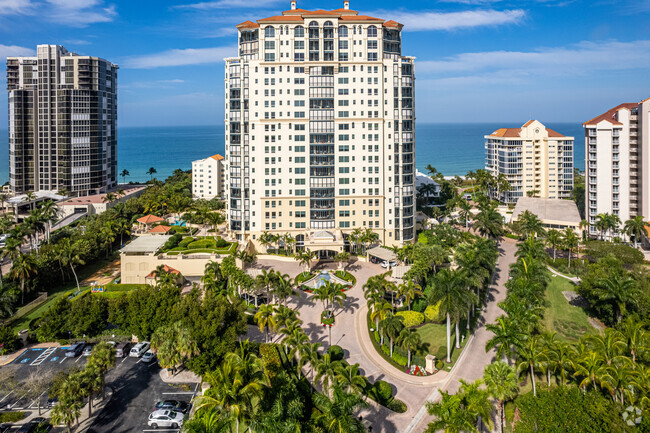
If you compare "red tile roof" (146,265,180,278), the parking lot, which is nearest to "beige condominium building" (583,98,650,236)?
"red tile roof" (146,265,180,278)

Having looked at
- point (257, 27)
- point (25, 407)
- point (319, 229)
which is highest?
point (257, 27)

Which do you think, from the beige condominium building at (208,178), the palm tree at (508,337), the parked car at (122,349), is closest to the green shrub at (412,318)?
the palm tree at (508,337)

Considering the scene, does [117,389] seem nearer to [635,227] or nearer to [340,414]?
[340,414]

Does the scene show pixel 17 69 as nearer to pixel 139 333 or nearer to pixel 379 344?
pixel 139 333

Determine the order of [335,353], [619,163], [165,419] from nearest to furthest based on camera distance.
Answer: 1. [165,419]
2. [335,353]
3. [619,163]

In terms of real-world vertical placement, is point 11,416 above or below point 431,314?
below

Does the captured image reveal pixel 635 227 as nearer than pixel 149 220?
Yes

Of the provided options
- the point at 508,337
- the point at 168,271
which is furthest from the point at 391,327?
the point at 168,271

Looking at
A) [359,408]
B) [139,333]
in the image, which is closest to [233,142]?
[139,333]
